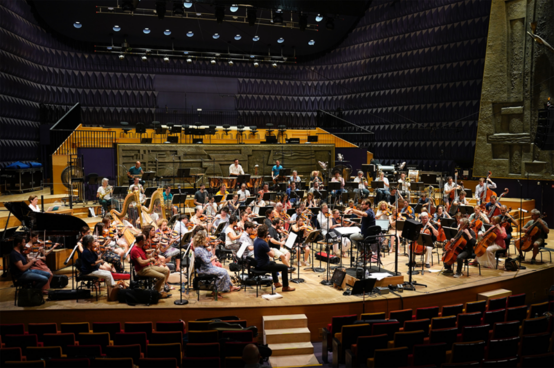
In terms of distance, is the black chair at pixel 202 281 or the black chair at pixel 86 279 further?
the black chair at pixel 202 281

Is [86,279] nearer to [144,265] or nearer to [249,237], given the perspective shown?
[144,265]

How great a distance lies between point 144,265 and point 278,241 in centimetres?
293

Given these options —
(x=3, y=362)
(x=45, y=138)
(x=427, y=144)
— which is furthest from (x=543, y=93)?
(x=45, y=138)

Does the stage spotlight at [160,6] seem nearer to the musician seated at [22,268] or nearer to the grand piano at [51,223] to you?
the grand piano at [51,223]

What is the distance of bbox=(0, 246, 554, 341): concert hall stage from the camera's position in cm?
831

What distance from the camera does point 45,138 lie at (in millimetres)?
21312

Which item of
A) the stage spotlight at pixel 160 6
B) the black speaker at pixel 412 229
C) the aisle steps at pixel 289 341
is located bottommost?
the aisle steps at pixel 289 341

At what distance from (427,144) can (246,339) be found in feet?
59.1

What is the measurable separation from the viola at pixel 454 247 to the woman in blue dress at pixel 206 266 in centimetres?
540

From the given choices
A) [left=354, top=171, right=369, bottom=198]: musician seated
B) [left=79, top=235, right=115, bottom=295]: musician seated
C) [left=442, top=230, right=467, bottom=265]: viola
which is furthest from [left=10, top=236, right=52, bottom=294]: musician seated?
[left=354, top=171, right=369, bottom=198]: musician seated

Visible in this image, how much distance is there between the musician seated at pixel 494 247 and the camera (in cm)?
1130

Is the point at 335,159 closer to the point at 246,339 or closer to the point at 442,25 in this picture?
the point at 442,25

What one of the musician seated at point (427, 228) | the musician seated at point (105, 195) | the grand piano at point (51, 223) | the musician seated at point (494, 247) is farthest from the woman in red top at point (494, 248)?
the musician seated at point (105, 195)

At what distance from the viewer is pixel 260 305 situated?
8.57 metres
